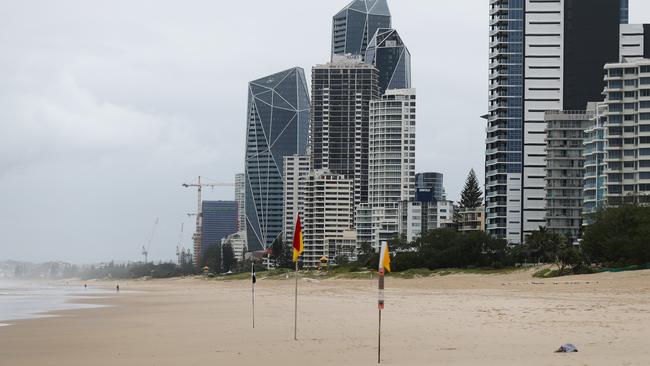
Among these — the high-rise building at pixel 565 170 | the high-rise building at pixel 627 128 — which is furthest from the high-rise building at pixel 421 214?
the high-rise building at pixel 627 128

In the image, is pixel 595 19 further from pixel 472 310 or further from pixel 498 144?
pixel 472 310

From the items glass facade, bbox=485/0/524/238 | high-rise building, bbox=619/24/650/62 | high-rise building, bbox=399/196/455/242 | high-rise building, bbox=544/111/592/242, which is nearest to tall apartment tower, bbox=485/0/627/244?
glass facade, bbox=485/0/524/238

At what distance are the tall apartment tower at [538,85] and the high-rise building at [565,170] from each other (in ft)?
26.0

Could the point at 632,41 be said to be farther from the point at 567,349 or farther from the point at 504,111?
the point at 567,349

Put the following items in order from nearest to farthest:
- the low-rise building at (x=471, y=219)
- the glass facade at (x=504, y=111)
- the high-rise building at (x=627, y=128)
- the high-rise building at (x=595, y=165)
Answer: the high-rise building at (x=627, y=128) → the high-rise building at (x=595, y=165) → the glass facade at (x=504, y=111) → the low-rise building at (x=471, y=219)

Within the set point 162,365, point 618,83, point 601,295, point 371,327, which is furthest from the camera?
point 618,83

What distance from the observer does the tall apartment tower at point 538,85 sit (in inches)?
5089

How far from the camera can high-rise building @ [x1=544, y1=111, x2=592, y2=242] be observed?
119 meters

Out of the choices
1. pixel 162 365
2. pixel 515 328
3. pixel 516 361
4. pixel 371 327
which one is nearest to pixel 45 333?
pixel 371 327

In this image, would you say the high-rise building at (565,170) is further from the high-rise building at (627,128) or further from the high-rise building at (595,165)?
the high-rise building at (627,128)

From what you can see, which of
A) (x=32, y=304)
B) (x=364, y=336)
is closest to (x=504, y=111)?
(x=32, y=304)

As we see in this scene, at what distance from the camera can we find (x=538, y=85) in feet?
429

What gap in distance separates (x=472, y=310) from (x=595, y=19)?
343ft

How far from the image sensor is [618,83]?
4171 inches
